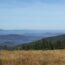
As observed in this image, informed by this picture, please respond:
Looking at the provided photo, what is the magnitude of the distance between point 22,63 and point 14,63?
553mm

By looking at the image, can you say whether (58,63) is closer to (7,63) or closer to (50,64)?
(50,64)

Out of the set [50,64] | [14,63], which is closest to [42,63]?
[50,64]

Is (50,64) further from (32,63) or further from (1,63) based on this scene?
(1,63)

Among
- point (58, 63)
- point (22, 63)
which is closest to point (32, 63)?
point (22, 63)

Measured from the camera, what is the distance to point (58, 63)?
61.1ft

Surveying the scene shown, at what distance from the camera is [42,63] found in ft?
59.4

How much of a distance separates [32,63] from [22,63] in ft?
2.28

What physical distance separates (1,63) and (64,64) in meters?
4.38

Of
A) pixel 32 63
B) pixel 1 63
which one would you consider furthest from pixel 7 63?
pixel 32 63

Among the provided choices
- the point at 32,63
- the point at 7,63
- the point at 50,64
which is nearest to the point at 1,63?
the point at 7,63

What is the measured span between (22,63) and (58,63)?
2.68m

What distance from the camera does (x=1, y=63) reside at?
58.0ft

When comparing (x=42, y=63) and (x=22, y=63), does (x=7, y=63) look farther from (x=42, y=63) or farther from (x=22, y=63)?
(x=42, y=63)

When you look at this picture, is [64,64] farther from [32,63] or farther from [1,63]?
[1,63]
